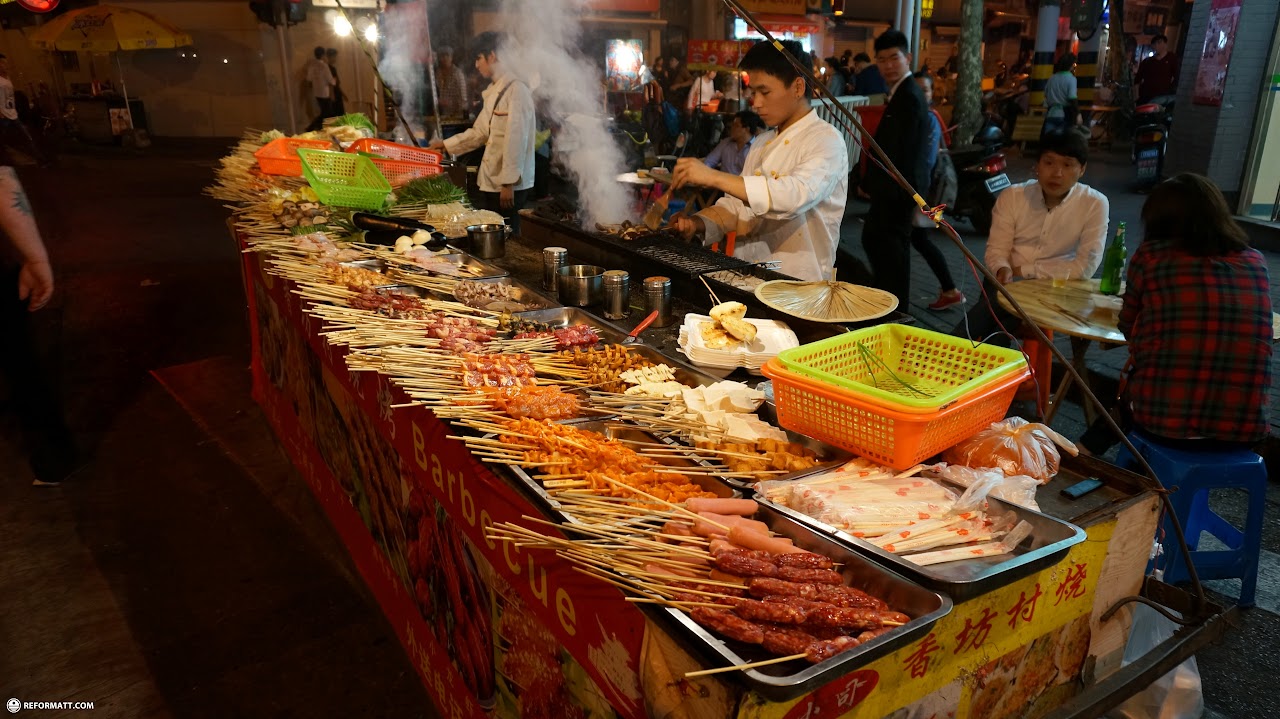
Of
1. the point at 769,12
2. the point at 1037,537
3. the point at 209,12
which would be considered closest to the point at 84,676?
the point at 1037,537

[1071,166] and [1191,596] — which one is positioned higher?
[1071,166]

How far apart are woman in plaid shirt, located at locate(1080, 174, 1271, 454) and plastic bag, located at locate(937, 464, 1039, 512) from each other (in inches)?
76.2

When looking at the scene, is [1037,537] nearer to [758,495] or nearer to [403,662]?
[758,495]

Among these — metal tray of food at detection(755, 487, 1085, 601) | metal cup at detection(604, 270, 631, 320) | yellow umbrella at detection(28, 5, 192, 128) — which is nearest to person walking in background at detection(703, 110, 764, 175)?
metal cup at detection(604, 270, 631, 320)

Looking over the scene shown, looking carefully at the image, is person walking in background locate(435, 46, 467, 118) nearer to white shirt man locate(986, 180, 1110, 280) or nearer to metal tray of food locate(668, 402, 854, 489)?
white shirt man locate(986, 180, 1110, 280)

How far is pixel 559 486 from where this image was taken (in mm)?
2150

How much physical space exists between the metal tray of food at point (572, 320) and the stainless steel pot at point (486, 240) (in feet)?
4.65

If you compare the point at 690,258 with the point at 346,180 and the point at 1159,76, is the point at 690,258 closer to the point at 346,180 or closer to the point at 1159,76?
the point at 346,180

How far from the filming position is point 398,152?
709 cm

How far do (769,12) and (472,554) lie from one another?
18022 millimetres

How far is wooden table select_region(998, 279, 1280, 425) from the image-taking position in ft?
13.6

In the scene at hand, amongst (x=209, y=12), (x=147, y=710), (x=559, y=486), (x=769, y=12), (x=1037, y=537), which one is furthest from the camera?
(x=209, y=12)

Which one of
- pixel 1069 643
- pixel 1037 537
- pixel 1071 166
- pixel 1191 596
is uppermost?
pixel 1071 166

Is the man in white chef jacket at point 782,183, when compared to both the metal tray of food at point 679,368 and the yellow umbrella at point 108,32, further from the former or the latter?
the yellow umbrella at point 108,32
